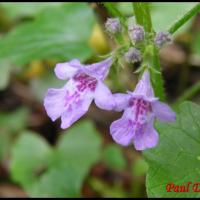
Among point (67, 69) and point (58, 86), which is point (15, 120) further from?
point (67, 69)

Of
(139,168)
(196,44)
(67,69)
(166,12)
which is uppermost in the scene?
(67,69)

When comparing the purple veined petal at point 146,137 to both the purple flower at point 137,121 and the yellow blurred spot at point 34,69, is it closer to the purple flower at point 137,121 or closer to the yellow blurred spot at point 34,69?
the purple flower at point 137,121

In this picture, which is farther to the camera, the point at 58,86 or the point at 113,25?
the point at 58,86

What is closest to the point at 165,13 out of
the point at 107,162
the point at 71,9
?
the point at 71,9

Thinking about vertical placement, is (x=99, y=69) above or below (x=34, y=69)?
above

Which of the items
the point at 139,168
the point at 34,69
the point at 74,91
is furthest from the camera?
the point at 34,69

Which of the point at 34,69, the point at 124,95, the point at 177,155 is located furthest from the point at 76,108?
the point at 34,69
